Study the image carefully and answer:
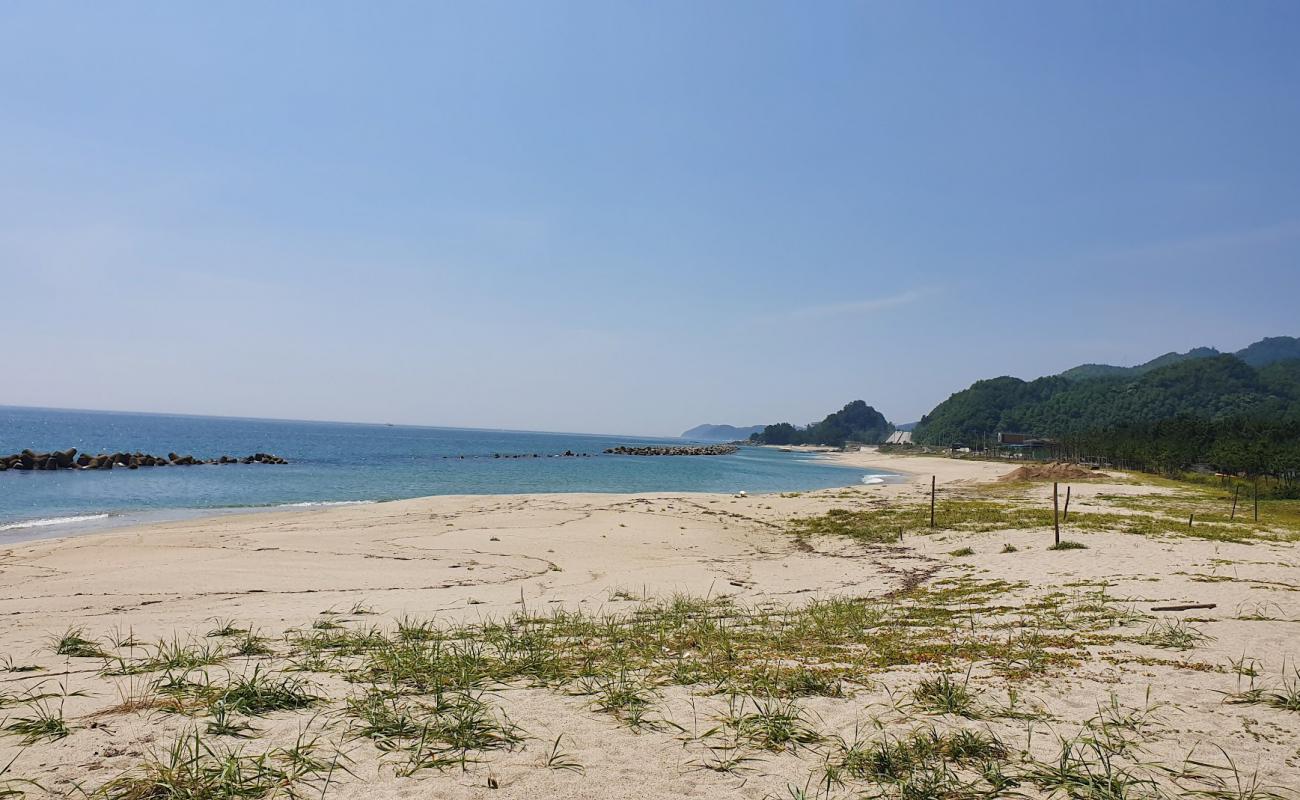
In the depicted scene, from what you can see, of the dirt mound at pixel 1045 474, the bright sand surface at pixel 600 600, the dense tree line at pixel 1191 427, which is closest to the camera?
the bright sand surface at pixel 600 600

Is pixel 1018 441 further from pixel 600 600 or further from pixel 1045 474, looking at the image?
pixel 600 600

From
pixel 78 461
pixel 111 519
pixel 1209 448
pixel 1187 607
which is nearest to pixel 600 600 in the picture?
pixel 1187 607

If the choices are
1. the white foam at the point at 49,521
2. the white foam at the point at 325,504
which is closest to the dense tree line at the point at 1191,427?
the white foam at the point at 325,504

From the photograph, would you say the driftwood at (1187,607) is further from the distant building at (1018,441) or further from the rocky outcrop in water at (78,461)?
the distant building at (1018,441)

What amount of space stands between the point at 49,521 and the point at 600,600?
109 feet

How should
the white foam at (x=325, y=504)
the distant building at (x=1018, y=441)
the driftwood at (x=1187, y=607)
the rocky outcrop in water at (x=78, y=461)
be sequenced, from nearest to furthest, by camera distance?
the driftwood at (x=1187, y=607) < the white foam at (x=325, y=504) < the rocky outcrop in water at (x=78, y=461) < the distant building at (x=1018, y=441)

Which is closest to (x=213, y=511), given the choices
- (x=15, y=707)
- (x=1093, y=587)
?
(x=15, y=707)

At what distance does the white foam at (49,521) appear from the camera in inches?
1125

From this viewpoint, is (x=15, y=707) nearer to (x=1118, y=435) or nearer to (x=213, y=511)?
(x=213, y=511)

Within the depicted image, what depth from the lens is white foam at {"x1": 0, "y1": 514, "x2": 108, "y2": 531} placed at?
93.8 feet

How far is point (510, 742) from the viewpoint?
559cm

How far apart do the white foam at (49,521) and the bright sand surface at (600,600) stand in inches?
239

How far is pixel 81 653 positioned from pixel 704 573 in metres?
14.2

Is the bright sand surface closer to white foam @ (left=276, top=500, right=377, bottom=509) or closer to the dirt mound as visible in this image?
white foam @ (left=276, top=500, right=377, bottom=509)
